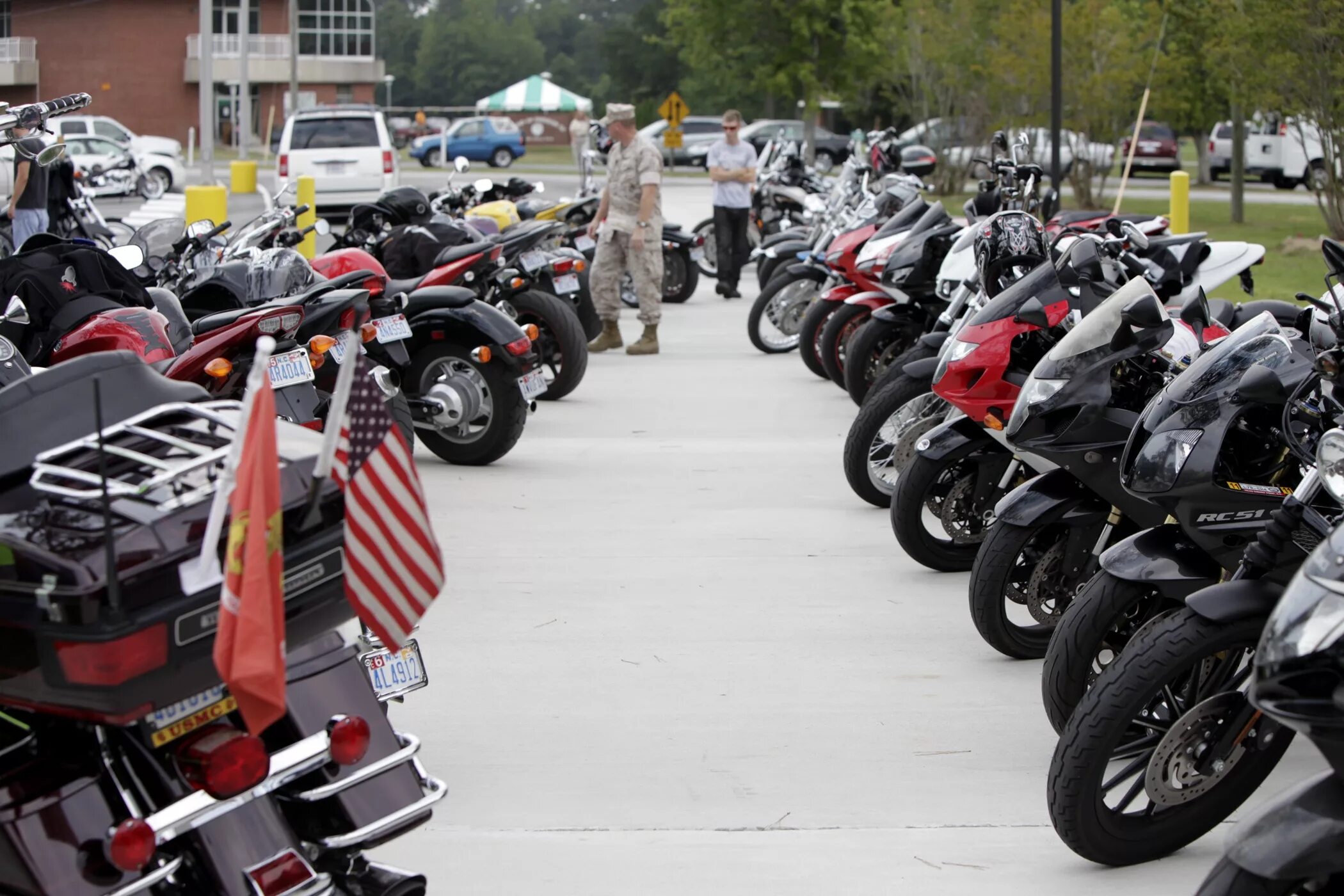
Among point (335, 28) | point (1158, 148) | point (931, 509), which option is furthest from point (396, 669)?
point (335, 28)

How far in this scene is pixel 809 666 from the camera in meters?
5.82

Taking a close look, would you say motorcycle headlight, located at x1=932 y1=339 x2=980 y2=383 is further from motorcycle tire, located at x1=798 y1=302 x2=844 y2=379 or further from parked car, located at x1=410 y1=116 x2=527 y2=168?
parked car, located at x1=410 y1=116 x2=527 y2=168

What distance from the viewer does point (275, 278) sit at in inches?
325

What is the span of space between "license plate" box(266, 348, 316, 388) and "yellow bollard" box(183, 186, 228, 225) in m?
8.13

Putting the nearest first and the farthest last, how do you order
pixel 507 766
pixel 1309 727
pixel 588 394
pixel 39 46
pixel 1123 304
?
pixel 1309 727, pixel 507 766, pixel 1123 304, pixel 588 394, pixel 39 46

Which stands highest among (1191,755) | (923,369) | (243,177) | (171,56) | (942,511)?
(171,56)

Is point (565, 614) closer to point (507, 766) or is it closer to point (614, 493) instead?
point (507, 766)

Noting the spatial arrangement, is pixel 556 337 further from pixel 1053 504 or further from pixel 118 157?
A: pixel 118 157

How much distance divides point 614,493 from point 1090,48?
69.2ft

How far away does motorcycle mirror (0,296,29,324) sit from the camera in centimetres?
606

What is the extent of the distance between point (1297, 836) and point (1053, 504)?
2738 mm

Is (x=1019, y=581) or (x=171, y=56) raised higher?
(x=171, y=56)

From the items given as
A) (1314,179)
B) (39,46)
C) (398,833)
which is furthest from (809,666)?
(39,46)

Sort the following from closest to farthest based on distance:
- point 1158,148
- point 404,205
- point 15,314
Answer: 1. point 15,314
2. point 404,205
3. point 1158,148
